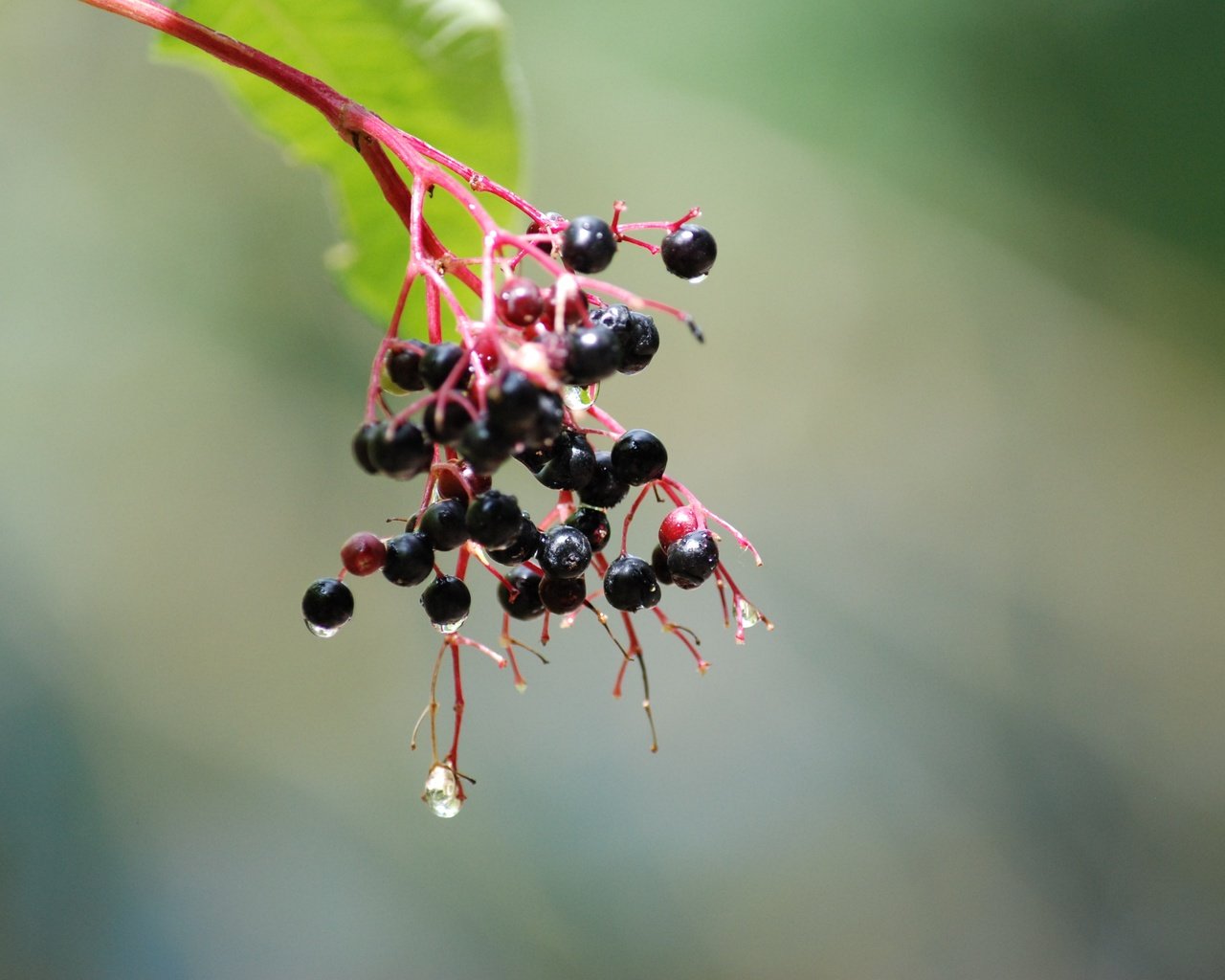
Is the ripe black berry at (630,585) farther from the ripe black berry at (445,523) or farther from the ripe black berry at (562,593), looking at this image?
the ripe black berry at (445,523)

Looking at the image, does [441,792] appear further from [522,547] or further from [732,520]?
[732,520]

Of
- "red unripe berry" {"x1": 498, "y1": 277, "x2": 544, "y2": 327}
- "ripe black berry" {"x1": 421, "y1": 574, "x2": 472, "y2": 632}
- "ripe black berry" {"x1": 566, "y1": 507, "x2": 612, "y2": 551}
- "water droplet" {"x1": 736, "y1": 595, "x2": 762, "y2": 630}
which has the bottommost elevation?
"ripe black berry" {"x1": 421, "y1": 574, "x2": 472, "y2": 632}

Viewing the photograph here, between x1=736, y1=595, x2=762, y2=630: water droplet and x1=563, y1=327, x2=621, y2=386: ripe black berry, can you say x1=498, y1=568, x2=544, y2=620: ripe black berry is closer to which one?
x1=736, y1=595, x2=762, y2=630: water droplet

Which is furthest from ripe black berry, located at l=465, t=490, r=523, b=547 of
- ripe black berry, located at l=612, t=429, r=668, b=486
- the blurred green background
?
the blurred green background

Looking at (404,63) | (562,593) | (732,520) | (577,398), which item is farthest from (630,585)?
(732,520)

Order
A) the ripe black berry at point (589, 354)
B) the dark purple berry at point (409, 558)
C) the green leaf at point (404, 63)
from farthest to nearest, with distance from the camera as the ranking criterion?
the green leaf at point (404, 63) < the dark purple berry at point (409, 558) < the ripe black berry at point (589, 354)

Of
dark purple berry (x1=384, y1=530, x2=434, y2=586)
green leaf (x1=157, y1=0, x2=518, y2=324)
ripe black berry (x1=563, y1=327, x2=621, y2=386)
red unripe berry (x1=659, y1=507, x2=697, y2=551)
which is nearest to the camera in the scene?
ripe black berry (x1=563, y1=327, x2=621, y2=386)

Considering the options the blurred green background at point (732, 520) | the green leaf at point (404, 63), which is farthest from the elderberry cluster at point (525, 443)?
the blurred green background at point (732, 520)
